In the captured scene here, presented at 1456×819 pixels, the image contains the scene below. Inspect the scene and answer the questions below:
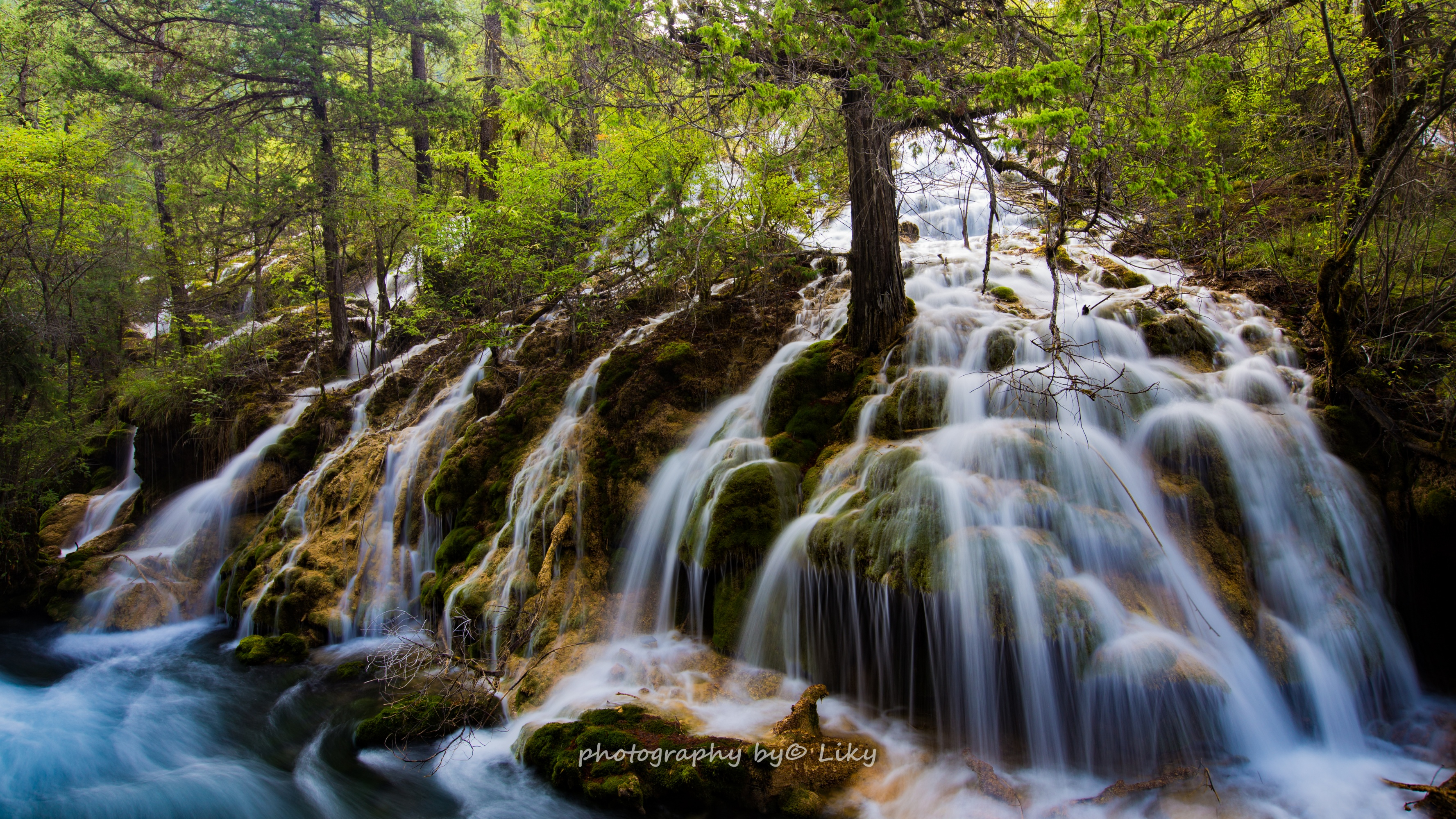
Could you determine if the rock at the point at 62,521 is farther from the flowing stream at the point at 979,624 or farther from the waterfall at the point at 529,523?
the waterfall at the point at 529,523

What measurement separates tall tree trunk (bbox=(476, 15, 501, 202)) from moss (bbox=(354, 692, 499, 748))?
32.1 ft

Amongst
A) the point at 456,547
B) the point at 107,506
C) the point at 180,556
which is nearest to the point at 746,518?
the point at 456,547

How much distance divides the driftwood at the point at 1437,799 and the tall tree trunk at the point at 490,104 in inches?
533

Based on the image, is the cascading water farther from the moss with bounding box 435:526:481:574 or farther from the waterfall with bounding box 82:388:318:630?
the moss with bounding box 435:526:481:574

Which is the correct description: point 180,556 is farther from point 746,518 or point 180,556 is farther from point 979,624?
point 979,624

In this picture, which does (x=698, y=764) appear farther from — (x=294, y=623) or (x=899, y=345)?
(x=294, y=623)

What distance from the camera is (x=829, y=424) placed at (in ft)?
22.1

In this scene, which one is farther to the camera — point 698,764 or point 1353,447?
point 1353,447

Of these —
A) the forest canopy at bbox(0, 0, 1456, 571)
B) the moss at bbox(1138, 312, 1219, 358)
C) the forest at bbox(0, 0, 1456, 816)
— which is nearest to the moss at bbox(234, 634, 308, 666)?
the forest at bbox(0, 0, 1456, 816)

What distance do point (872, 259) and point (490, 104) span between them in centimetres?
1044

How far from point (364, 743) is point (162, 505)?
30.3 ft

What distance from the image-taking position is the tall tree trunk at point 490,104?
12938mm

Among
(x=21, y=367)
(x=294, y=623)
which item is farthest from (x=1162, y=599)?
(x=21, y=367)

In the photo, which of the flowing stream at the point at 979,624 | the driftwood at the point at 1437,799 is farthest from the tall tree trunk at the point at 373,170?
the driftwood at the point at 1437,799
